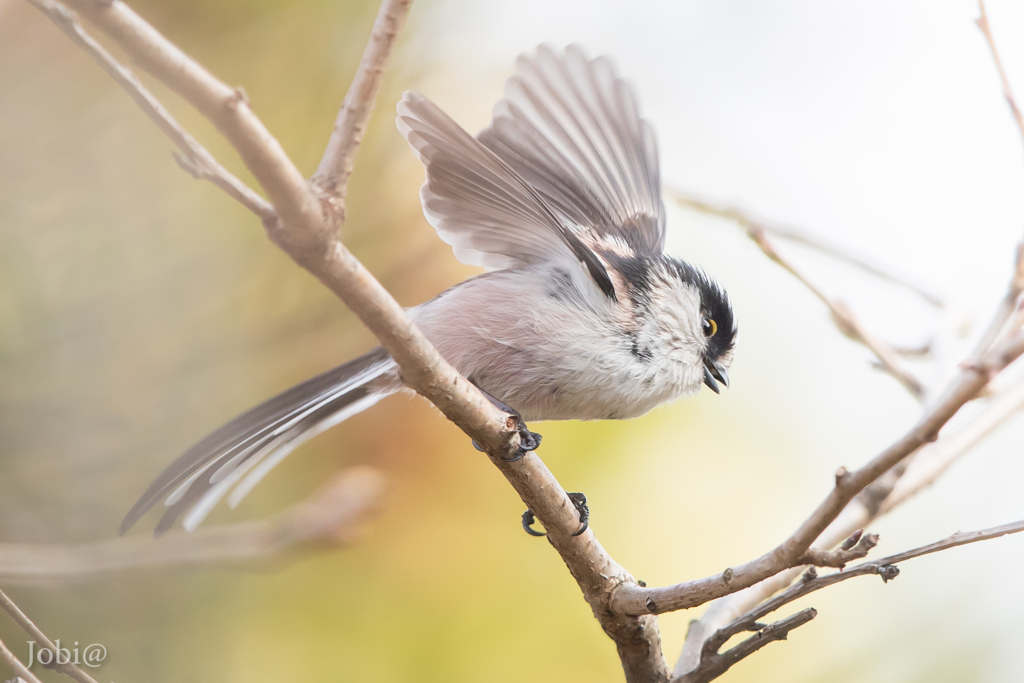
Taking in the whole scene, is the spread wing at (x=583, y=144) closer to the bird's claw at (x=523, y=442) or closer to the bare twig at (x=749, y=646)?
the bird's claw at (x=523, y=442)

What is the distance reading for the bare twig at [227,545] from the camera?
0.96m

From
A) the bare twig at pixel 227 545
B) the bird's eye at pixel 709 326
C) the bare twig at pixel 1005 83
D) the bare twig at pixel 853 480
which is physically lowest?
the bare twig at pixel 853 480

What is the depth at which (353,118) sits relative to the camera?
704 mm

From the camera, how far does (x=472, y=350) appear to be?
1.50 metres

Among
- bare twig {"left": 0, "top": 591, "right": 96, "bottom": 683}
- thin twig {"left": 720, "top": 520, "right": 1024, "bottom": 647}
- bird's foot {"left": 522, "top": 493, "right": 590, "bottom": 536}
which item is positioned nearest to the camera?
thin twig {"left": 720, "top": 520, "right": 1024, "bottom": 647}

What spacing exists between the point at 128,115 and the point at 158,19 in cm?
26

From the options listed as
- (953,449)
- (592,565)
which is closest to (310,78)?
(592,565)

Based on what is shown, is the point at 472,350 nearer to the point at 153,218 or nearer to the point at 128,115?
the point at 153,218

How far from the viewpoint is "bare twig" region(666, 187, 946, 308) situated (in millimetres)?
1728

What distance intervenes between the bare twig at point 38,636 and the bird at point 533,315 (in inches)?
10.0

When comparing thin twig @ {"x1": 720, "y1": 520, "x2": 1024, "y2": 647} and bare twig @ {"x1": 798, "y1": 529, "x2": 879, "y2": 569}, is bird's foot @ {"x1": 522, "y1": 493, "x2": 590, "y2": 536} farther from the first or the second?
bare twig @ {"x1": 798, "y1": 529, "x2": 879, "y2": 569}

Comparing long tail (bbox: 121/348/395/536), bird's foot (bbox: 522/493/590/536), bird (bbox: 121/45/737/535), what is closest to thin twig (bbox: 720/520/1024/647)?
bird's foot (bbox: 522/493/590/536)

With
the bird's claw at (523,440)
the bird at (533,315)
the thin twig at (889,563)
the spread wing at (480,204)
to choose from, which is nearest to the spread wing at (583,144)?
the bird at (533,315)

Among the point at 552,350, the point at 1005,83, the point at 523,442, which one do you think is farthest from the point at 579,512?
the point at 1005,83
